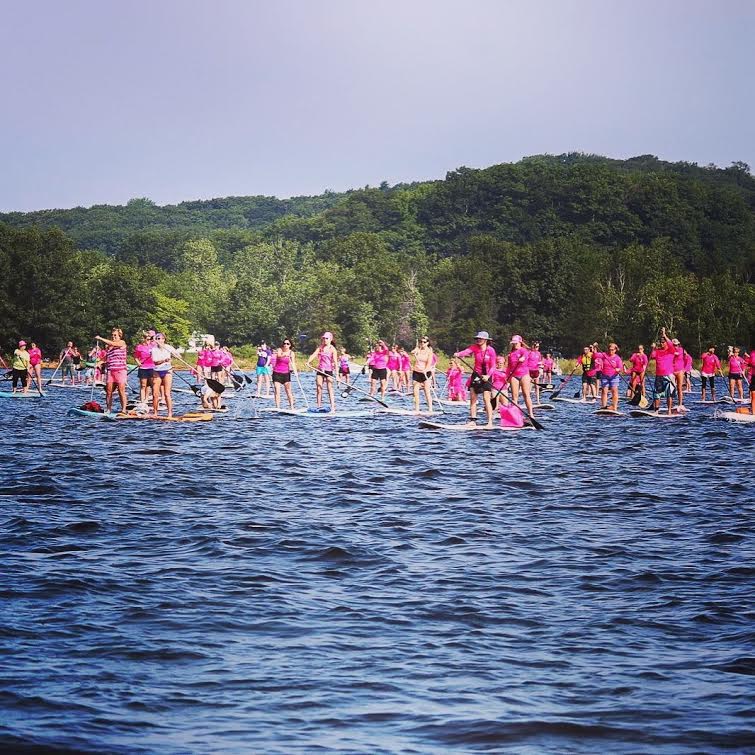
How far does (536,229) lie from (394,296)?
5756 centimetres

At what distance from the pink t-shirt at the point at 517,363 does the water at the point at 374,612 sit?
8.42m

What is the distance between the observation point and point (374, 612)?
9.70m

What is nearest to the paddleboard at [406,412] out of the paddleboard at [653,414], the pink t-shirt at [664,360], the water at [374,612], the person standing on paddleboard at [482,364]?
the paddleboard at [653,414]

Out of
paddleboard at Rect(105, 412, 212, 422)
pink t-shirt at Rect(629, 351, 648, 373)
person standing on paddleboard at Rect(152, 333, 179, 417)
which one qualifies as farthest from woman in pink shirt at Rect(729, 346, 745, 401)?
person standing on paddleboard at Rect(152, 333, 179, 417)

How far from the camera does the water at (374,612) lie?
7055 millimetres

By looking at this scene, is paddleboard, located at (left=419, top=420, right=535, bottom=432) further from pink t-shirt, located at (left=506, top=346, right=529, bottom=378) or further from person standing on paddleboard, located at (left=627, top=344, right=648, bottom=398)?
person standing on paddleboard, located at (left=627, top=344, right=648, bottom=398)

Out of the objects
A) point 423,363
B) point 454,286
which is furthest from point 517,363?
point 454,286

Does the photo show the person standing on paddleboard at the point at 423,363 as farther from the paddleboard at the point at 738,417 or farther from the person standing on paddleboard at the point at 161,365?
the paddleboard at the point at 738,417

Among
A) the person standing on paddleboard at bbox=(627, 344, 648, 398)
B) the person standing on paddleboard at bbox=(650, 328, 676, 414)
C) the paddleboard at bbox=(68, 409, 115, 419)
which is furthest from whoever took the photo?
the person standing on paddleboard at bbox=(627, 344, 648, 398)

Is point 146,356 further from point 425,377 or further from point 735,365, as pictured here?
point 735,365

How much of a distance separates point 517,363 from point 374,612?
62.1 feet

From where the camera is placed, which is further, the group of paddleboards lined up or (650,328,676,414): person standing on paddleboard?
(650,328,676,414): person standing on paddleboard

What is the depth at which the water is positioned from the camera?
7055mm

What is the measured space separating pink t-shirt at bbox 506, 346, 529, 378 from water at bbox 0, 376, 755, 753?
842 centimetres
